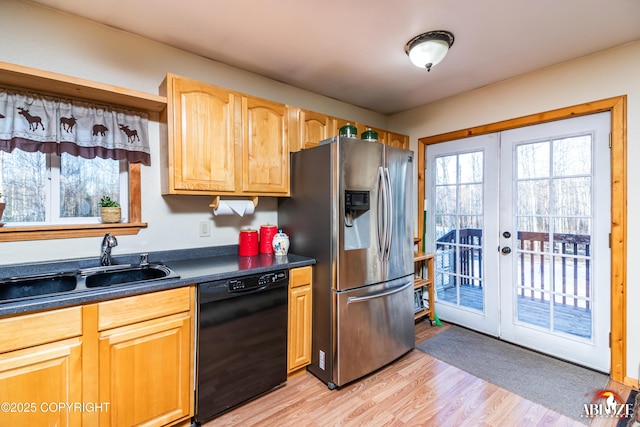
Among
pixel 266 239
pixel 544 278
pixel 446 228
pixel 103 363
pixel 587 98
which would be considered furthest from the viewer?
pixel 446 228

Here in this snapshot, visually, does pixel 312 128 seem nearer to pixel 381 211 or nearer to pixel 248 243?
pixel 381 211

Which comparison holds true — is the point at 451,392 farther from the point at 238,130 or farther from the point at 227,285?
the point at 238,130

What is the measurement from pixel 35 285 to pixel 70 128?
3.12 ft

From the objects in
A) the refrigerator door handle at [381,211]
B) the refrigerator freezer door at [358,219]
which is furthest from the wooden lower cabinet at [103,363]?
the refrigerator door handle at [381,211]

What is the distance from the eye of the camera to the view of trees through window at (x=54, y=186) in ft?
5.68

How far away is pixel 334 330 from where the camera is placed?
2.06 meters

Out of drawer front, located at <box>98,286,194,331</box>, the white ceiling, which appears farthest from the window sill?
the white ceiling

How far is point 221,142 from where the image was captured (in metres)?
2.07

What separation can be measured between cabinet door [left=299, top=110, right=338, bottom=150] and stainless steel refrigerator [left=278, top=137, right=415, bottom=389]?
23 centimetres

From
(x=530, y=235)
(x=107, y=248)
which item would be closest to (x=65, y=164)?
(x=107, y=248)

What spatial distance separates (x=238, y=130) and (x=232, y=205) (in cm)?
57

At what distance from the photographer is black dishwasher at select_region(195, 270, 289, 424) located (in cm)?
169

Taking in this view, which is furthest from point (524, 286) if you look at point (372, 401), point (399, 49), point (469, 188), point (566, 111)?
point (399, 49)

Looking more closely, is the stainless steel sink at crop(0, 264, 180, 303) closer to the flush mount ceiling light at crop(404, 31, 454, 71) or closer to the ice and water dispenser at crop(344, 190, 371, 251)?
the ice and water dispenser at crop(344, 190, 371, 251)
